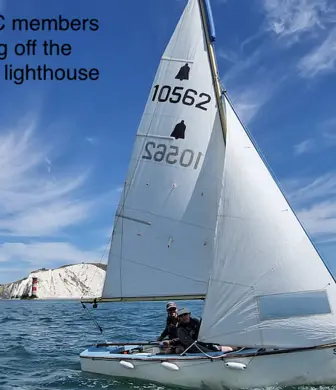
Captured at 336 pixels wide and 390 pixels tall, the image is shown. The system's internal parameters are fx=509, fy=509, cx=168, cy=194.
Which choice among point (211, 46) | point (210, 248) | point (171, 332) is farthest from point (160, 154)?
point (171, 332)

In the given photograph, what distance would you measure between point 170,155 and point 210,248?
109 inches

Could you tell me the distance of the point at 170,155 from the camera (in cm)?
1393

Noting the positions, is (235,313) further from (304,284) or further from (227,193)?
(227,193)

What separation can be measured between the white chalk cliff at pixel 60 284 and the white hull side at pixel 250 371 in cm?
14209

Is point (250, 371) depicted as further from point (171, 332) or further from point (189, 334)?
point (171, 332)

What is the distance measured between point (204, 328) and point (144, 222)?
3471mm

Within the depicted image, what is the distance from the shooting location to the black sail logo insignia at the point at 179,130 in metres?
13.9

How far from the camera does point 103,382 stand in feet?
41.3

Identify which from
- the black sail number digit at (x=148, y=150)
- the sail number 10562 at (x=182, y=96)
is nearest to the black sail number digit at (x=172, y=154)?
the black sail number digit at (x=148, y=150)

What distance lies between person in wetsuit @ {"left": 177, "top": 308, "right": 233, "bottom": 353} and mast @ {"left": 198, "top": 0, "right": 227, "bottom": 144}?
485 centimetres

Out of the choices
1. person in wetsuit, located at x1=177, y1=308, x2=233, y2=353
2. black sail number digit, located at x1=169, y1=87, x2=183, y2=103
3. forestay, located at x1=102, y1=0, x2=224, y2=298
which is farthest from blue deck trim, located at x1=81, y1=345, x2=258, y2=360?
black sail number digit, located at x1=169, y1=87, x2=183, y2=103

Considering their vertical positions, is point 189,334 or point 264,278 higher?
point 264,278

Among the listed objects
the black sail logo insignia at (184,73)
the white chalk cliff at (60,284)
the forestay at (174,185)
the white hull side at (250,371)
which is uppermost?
the white chalk cliff at (60,284)

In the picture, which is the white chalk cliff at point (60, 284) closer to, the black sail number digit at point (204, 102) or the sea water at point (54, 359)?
the sea water at point (54, 359)
